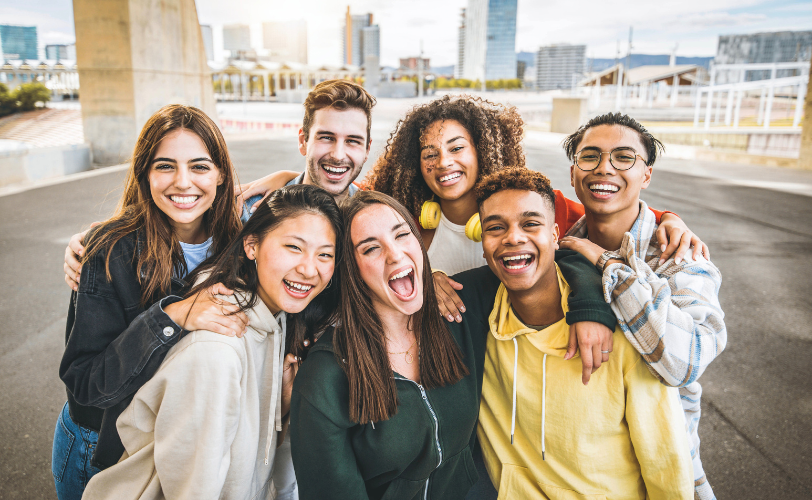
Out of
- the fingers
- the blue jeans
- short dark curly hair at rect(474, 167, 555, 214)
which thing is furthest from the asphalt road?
short dark curly hair at rect(474, 167, 555, 214)

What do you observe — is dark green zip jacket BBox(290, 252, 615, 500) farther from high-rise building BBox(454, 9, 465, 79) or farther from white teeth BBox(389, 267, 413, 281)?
high-rise building BBox(454, 9, 465, 79)

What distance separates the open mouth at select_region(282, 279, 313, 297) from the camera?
209 cm

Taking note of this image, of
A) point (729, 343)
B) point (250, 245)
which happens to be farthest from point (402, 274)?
point (729, 343)

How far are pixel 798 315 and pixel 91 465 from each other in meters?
6.60

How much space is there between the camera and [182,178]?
7.45 ft

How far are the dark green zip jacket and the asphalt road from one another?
1672 mm

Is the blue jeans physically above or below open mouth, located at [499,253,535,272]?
below

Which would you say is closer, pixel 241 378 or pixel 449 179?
pixel 241 378

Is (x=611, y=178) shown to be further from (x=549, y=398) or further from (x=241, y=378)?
(x=241, y=378)

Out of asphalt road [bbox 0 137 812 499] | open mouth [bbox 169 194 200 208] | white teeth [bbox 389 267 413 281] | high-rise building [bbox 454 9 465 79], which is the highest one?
high-rise building [bbox 454 9 465 79]

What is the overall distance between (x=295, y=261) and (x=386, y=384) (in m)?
0.64

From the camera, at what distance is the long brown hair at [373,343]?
1887 millimetres

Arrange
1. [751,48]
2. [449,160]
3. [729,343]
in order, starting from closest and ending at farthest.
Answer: [449,160] < [729,343] < [751,48]

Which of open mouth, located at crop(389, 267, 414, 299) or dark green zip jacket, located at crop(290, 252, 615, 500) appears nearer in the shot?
dark green zip jacket, located at crop(290, 252, 615, 500)
